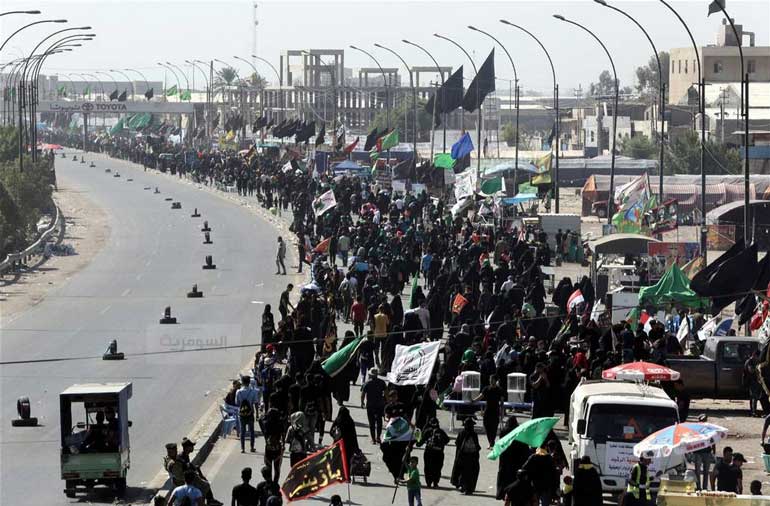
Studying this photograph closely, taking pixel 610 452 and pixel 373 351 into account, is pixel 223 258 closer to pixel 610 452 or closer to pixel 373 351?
pixel 373 351

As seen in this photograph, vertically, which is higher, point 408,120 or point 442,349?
point 408,120

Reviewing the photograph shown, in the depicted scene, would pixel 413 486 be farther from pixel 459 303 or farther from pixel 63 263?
pixel 63 263

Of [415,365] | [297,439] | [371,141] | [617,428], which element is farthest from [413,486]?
[371,141]

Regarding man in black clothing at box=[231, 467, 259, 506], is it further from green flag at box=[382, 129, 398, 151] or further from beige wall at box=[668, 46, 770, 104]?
beige wall at box=[668, 46, 770, 104]

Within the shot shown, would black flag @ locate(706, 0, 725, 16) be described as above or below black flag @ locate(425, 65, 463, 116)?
above

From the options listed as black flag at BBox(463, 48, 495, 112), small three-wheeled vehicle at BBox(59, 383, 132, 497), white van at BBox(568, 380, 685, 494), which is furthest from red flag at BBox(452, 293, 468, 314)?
black flag at BBox(463, 48, 495, 112)

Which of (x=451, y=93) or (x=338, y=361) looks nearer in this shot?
(x=338, y=361)

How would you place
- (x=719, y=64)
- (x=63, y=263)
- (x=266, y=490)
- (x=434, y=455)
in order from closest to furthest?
(x=266, y=490), (x=434, y=455), (x=63, y=263), (x=719, y=64)

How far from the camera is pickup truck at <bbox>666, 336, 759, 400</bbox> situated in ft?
79.9

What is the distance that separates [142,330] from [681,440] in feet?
77.4

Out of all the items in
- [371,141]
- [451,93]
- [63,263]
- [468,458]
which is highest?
[451,93]

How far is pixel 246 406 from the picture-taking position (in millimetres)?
21797

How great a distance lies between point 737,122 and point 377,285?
70425 millimetres

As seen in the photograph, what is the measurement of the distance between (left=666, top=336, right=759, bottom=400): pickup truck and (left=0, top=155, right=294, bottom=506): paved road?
298 inches
